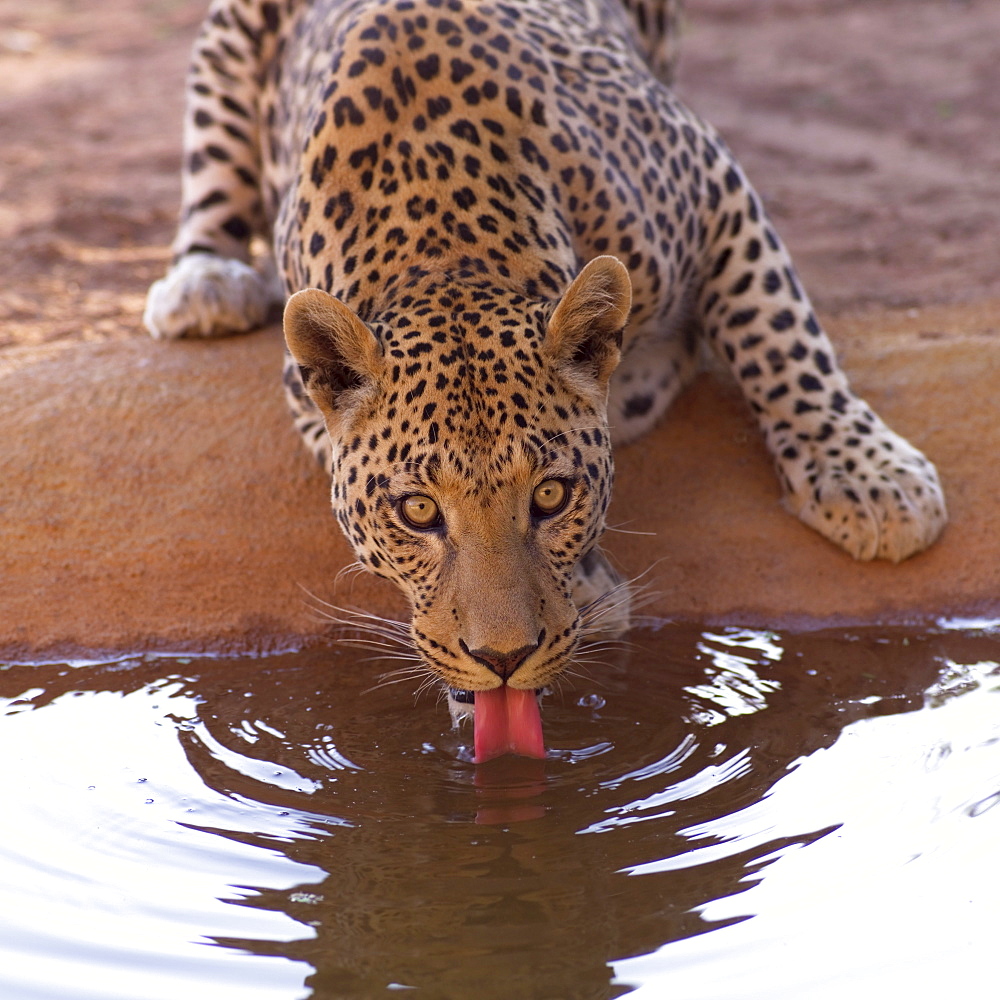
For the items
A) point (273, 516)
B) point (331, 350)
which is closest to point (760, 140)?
point (273, 516)

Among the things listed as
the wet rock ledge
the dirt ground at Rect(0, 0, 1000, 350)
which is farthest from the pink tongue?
the dirt ground at Rect(0, 0, 1000, 350)

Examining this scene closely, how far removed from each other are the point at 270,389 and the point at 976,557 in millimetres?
3228

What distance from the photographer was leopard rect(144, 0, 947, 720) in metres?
4.39

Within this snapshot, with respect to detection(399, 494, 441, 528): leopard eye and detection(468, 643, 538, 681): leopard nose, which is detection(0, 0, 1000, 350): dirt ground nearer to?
detection(399, 494, 441, 528): leopard eye

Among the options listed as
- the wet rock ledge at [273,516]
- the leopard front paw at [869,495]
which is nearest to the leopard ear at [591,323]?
the wet rock ledge at [273,516]

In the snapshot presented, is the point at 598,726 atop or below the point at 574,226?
below

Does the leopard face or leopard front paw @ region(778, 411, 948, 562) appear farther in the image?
leopard front paw @ region(778, 411, 948, 562)

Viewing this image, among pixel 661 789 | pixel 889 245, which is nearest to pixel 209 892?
pixel 661 789

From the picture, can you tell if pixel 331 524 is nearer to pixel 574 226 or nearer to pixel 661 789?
pixel 574 226

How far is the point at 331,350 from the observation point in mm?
4613

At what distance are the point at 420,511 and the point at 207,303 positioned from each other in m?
3.38

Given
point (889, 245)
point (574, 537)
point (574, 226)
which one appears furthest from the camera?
point (889, 245)

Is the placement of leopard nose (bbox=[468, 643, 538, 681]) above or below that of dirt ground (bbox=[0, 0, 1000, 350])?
below

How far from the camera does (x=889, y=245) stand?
31.0 ft
